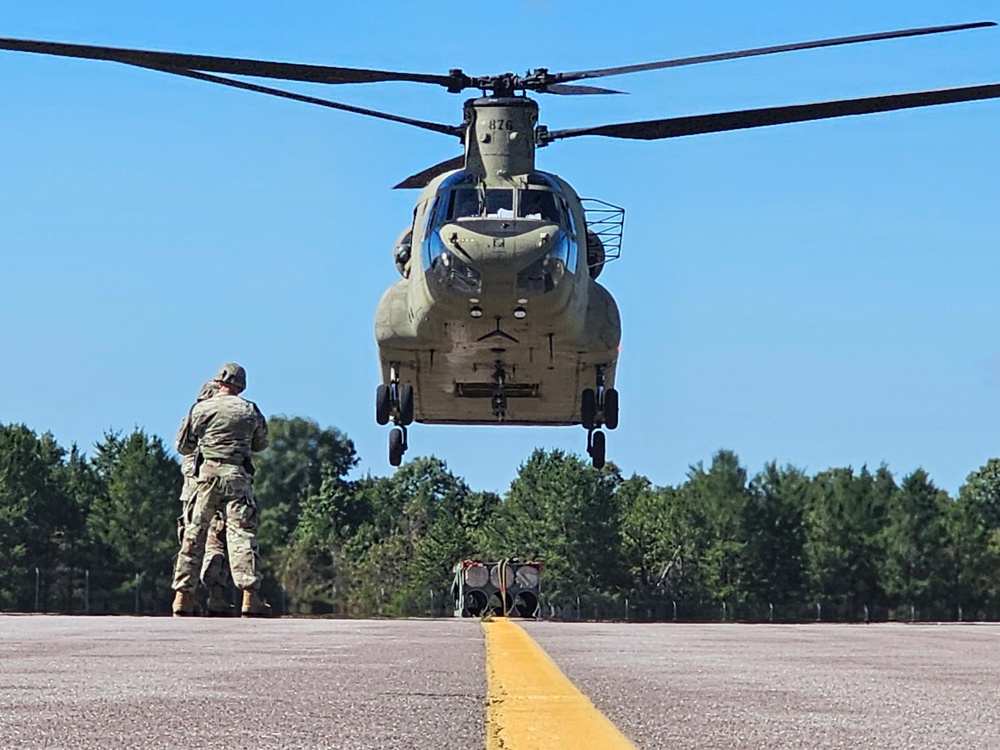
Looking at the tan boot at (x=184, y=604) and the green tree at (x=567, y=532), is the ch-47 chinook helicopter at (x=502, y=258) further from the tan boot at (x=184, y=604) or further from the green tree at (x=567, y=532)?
the green tree at (x=567, y=532)

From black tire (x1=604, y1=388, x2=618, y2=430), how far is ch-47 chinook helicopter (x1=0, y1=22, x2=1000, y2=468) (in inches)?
0.9

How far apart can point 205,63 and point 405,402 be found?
699cm

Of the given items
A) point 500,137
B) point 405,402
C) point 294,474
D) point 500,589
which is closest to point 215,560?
point 500,137

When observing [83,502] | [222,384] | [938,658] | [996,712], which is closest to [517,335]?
[222,384]

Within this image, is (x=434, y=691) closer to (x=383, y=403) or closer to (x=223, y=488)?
(x=223, y=488)

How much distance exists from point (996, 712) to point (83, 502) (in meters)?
115

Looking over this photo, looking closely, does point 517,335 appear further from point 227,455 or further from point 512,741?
point 512,741

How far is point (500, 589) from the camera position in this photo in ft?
117

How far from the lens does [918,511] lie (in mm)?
128125

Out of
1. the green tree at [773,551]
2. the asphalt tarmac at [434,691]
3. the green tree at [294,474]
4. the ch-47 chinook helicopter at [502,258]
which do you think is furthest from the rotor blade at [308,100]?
the green tree at [294,474]

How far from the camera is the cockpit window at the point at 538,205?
23031 millimetres

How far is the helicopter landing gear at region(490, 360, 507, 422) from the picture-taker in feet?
80.7

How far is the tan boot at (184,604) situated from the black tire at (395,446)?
1008cm

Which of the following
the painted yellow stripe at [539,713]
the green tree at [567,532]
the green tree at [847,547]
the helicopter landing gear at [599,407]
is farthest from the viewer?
the green tree at [847,547]
